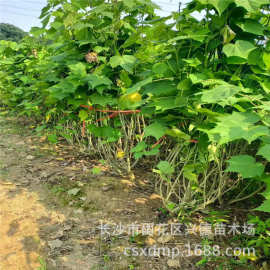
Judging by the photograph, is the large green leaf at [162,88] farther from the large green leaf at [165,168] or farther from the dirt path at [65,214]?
the dirt path at [65,214]

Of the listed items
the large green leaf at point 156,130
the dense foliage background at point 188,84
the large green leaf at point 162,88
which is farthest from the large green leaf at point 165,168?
the large green leaf at point 162,88

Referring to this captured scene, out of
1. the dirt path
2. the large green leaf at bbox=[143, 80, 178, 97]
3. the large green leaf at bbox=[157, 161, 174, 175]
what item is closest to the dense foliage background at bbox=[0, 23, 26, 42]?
the dirt path

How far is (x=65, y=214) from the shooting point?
2.49 meters

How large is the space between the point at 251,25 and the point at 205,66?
0.38 meters

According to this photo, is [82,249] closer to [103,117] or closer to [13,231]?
[13,231]

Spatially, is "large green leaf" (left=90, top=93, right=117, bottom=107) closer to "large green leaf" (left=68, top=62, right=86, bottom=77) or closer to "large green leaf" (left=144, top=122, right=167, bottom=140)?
"large green leaf" (left=68, top=62, right=86, bottom=77)

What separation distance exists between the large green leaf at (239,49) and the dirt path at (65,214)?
1558mm

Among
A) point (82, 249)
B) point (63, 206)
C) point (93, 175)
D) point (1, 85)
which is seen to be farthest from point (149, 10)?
point (1, 85)

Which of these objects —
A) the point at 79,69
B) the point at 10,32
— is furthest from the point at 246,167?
the point at 10,32

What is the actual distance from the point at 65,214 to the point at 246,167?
5.88 ft

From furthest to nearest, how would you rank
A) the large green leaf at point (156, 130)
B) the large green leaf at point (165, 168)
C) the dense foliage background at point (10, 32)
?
1. the dense foliage background at point (10, 32)
2. the large green leaf at point (165, 168)
3. the large green leaf at point (156, 130)

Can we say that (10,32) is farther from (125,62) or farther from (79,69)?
(125,62)

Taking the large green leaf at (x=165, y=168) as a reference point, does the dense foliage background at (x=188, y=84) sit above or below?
above

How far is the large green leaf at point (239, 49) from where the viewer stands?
161cm
